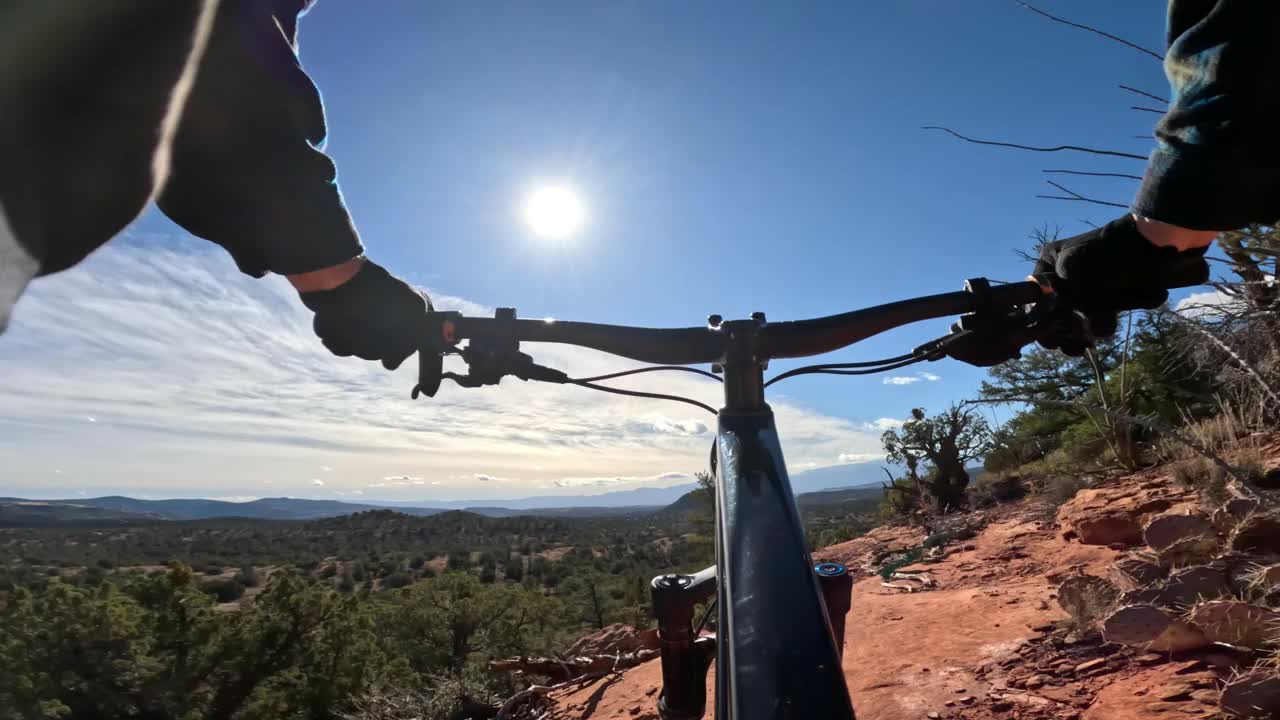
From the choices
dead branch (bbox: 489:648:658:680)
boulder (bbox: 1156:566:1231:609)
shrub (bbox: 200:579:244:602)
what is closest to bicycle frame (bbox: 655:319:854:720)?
boulder (bbox: 1156:566:1231:609)

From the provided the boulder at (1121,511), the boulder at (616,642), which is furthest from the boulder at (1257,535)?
the boulder at (616,642)

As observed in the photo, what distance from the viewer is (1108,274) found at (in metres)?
1.38

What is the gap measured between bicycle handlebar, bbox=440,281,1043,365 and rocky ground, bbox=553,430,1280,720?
228cm

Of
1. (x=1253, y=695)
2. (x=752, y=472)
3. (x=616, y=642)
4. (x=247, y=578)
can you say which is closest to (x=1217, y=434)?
(x=1253, y=695)

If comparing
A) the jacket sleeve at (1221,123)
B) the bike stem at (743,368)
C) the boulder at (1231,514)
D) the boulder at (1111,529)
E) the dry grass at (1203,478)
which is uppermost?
the jacket sleeve at (1221,123)

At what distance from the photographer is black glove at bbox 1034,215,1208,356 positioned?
1.31m

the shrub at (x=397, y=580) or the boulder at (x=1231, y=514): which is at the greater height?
the boulder at (x=1231, y=514)

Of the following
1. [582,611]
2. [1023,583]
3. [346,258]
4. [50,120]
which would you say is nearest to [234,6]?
[346,258]

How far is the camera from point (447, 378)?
142 cm

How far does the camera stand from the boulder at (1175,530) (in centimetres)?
362

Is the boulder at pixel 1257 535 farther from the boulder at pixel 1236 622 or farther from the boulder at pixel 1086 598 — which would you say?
the boulder at pixel 1236 622

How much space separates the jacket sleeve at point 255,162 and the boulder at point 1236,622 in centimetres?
381

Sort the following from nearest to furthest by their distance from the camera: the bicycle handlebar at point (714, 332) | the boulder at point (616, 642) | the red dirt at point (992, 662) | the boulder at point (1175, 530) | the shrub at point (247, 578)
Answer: the bicycle handlebar at point (714, 332), the red dirt at point (992, 662), the boulder at point (1175, 530), the boulder at point (616, 642), the shrub at point (247, 578)

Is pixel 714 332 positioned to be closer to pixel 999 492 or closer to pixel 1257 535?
pixel 1257 535
